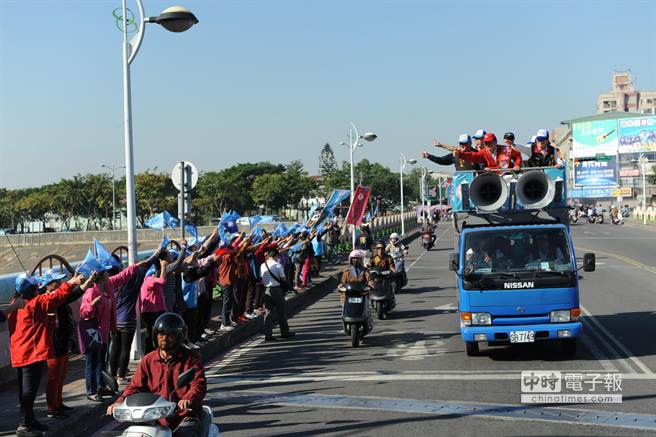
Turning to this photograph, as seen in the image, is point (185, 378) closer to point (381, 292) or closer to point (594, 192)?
point (381, 292)

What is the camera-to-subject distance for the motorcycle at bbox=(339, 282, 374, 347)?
13086 millimetres

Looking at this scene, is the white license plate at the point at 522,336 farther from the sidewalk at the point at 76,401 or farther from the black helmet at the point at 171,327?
the black helmet at the point at 171,327

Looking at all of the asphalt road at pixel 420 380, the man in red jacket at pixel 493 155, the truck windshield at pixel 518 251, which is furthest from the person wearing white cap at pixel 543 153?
the asphalt road at pixel 420 380

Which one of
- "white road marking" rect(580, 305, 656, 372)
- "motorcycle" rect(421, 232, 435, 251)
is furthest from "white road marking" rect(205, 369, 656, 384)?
"motorcycle" rect(421, 232, 435, 251)

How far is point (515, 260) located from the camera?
1145 cm

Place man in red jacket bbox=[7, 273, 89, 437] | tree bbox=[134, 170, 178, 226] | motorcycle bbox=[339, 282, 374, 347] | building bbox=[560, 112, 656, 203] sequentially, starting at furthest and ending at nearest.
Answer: building bbox=[560, 112, 656, 203] < tree bbox=[134, 170, 178, 226] < motorcycle bbox=[339, 282, 374, 347] < man in red jacket bbox=[7, 273, 89, 437]

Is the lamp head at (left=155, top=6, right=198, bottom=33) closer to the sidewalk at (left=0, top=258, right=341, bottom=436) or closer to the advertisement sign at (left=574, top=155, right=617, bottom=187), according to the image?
the sidewalk at (left=0, top=258, right=341, bottom=436)

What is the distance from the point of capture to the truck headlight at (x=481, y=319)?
1113 centimetres

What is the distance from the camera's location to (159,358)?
18.9 ft

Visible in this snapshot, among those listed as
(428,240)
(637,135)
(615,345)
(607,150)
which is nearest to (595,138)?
(607,150)

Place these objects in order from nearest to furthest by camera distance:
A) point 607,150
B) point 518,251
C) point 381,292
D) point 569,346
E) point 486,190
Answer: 1. point 569,346
2. point 518,251
3. point 486,190
4. point 381,292
5. point 607,150

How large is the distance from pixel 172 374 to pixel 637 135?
9867 centimetres

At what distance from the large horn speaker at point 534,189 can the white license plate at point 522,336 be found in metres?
1.95

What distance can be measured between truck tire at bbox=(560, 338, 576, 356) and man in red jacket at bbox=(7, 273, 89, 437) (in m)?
6.77
